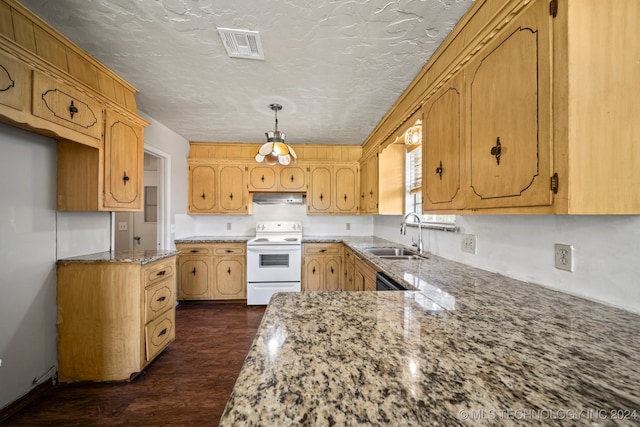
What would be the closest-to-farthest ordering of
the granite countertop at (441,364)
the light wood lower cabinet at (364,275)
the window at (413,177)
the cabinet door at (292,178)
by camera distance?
the granite countertop at (441,364) < the light wood lower cabinet at (364,275) < the window at (413,177) < the cabinet door at (292,178)

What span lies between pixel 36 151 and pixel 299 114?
84.8 inches

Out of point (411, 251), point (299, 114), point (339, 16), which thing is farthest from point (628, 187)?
point (299, 114)

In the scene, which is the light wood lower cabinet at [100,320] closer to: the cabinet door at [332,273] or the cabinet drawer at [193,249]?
the cabinet drawer at [193,249]

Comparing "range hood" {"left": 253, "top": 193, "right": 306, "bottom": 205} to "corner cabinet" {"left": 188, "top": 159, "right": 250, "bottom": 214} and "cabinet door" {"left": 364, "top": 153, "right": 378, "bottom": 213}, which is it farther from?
"cabinet door" {"left": 364, "top": 153, "right": 378, "bottom": 213}

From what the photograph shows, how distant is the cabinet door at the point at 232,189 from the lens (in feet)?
12.7

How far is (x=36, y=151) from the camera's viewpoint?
171cm

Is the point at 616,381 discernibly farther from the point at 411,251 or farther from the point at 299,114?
the point at 299,114

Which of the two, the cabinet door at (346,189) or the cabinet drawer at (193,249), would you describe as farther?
the cabinet door at (346,189)

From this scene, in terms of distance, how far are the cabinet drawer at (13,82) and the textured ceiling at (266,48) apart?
1.19 ft

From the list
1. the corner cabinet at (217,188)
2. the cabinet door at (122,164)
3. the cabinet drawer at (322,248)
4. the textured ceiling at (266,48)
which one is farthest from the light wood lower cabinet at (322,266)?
the cabinet door at (122,164)

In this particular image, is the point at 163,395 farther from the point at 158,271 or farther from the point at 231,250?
the point at 231,250

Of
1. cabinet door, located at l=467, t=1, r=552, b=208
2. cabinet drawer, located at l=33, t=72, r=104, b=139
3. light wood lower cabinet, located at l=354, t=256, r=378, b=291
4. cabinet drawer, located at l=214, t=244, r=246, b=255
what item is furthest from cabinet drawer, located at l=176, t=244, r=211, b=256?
cabinet door, located at l=467, t=1, r=552, b=208

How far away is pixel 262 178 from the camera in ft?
12.9

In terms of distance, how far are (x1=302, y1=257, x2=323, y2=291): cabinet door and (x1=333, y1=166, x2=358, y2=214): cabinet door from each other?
91cm
